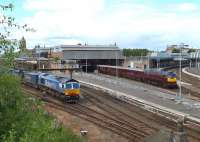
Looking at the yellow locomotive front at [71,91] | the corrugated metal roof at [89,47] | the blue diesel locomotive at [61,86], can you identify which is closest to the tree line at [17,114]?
the blue diesel locomotive at [61,86]

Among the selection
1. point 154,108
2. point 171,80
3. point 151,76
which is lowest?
point 154,108

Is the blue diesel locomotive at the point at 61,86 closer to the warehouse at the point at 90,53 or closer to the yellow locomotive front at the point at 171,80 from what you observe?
the yellow locomotive front at the point at 171,80

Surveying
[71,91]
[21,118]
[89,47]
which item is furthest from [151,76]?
[21,118]

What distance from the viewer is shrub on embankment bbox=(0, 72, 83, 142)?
13.4 m

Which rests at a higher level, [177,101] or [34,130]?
[34,130]

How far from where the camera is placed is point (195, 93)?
7319 centimetres

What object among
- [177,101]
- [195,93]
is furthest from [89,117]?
[195,93]

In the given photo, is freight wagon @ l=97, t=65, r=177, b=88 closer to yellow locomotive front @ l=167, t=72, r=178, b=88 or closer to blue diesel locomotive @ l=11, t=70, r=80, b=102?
yellow locomotive front @ l=167, t=72, r=178, b=88

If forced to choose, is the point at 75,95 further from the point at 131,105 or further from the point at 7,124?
the point at 7,124

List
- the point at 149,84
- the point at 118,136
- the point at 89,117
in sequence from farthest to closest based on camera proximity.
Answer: the point at 149,84, the point at 89,117, the point at 118,136

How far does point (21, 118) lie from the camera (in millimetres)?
15305

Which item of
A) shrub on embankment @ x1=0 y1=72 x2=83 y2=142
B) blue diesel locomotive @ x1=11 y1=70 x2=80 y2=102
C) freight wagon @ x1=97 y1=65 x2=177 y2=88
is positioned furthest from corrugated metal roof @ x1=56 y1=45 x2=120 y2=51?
shrub on embankment @ x1=0 y1=72 x2=83 y2=142

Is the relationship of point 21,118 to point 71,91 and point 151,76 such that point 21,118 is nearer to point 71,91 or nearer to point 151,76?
point 71,91

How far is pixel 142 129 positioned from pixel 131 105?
16.3 m
